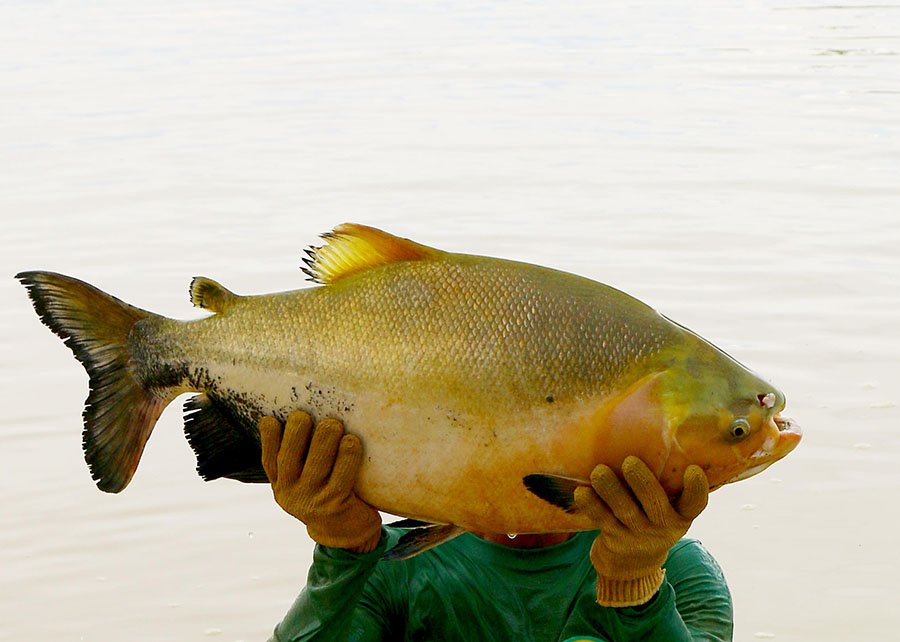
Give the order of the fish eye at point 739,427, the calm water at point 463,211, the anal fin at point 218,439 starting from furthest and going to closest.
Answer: the calm water at point 463,211
the anal fin at point 218,439
the fish eye at point 739,427

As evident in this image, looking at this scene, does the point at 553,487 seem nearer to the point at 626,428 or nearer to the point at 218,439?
the point at 626,428

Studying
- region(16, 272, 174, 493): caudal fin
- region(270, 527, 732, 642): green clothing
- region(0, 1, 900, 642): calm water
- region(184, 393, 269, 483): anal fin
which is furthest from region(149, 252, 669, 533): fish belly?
region(0, 1, 900, 642): calm water

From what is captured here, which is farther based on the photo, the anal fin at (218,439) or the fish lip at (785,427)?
the anal fin at (218,439)

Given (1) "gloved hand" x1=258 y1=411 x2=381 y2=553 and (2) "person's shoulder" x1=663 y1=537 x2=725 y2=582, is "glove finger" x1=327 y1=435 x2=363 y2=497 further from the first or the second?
(2) "person's shoulder" x1=663 y1=537 x2=725 y2=582

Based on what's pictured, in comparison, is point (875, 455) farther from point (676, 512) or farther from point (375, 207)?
point (375, 207)

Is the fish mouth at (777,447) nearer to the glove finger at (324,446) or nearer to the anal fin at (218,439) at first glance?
the glove finger at (324,446)

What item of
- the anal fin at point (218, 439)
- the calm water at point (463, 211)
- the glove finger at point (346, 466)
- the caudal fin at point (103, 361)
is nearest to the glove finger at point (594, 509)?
the glove finger at point (346, 466)

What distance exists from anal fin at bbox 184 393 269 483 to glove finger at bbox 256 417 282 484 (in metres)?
0.04

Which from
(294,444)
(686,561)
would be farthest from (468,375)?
Answer: (686,561)

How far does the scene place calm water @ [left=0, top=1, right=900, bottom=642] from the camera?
554cm

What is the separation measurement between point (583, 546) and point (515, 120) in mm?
10725

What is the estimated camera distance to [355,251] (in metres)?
2.61

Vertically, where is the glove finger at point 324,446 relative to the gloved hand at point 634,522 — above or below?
above

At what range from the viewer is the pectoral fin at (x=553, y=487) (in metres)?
2.45
